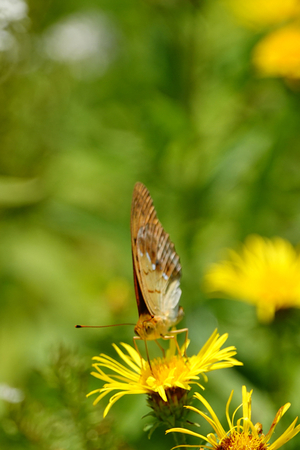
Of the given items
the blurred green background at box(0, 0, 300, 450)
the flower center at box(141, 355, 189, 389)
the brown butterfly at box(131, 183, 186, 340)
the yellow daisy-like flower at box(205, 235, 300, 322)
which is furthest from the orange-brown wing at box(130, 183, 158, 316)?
the yellow daisy-like flower at box(205, 235, 300, 322)

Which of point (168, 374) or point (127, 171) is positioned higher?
point (127, 171)

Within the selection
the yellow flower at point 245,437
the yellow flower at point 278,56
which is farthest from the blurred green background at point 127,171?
the yellow flower at point 245,437

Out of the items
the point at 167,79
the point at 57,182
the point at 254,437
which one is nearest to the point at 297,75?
the point at 167,79

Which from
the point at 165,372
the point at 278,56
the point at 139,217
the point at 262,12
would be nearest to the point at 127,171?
the point at 278,56

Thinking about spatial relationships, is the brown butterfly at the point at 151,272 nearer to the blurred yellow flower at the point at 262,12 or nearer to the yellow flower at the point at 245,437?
the yellow flower at the point at 245,437

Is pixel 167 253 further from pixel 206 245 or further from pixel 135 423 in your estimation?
pixel 206 245

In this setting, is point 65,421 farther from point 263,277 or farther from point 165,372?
point 263,277
